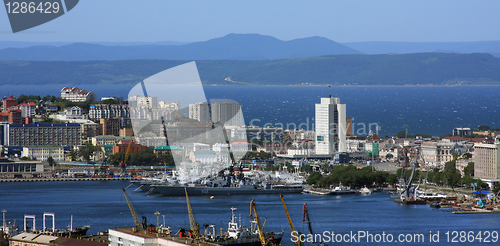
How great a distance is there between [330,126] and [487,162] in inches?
260

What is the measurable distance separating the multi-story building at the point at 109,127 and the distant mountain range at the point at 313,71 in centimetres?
4688

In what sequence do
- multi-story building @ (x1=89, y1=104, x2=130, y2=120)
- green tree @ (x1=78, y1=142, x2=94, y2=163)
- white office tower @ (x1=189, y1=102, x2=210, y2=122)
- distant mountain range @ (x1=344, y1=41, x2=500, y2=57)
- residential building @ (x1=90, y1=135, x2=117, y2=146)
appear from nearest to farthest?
green tree @ (x1=78, y1=142, x2=94, y2=163) → residential building @ (x1=90, y1=135, x2=117, y2=146) → white office tower @ (x1=189, y1=102, x2=210, y2=122) → multi-story building @ (x1=89, y1=104, x2=130, y2=120) → distant mountain range @ (x1=344, y1=41, x2=500, y2=57)

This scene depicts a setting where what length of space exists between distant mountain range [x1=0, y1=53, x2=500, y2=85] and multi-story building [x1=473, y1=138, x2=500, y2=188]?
5958 centimetres

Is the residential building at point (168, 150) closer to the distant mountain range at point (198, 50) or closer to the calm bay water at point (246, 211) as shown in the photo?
the calm bay water at point (246, 211)

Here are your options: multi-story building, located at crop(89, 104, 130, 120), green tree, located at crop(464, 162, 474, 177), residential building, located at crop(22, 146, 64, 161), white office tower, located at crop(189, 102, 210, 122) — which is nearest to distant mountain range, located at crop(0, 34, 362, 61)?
multi-story building, located at crop(89, 104, 130, 120)

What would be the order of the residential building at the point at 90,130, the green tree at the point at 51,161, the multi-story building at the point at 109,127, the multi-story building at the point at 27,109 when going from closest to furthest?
the green tree at the point at 51,161, the residential building at the point at 90,130, the multi-story building at the point at 109,127, the multi-story building at the point at 27,109

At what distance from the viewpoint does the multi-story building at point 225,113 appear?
27.2m

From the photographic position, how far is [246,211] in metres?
12.6

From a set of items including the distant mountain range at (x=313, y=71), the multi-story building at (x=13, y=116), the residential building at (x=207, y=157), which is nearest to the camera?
the residential building at (x=207, y=157)

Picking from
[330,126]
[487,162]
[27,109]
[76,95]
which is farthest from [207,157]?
[76,95]

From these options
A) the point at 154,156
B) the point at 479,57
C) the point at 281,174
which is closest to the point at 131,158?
the point at 154,156

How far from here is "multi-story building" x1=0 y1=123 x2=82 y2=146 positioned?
2583 centimetres

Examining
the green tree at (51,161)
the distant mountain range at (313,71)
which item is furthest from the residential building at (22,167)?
the distant mountain range at (313,71)

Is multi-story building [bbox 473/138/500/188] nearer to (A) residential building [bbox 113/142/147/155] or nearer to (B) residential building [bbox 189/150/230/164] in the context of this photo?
(B) residential building [bbox 189/150/230/164]
